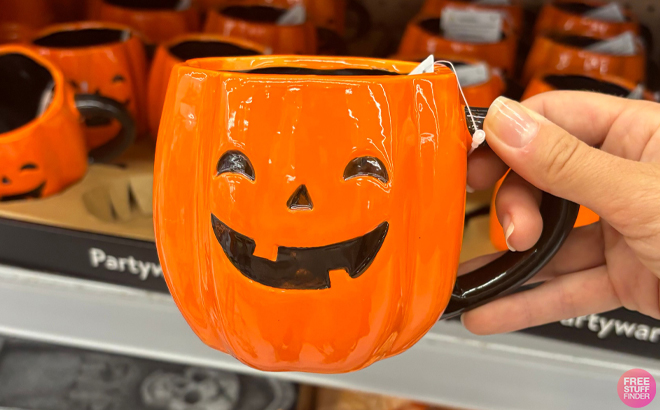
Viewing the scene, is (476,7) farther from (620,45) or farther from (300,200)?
(300,200)

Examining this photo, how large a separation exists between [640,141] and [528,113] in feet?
0.71

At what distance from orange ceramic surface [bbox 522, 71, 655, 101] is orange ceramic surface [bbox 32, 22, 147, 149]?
2.03 ft

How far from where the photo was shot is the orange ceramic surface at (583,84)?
73cm

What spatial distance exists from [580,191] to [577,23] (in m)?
0.75

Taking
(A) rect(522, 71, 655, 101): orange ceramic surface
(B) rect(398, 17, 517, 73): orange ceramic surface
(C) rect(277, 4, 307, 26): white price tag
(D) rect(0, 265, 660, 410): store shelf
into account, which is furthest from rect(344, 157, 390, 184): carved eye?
(C) rect(277, 4, 307, 26): white price tag

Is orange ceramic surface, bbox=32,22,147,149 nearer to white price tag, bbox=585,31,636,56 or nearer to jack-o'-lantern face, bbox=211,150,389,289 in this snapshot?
jack-o'-lantern face, bbox=211,150,389,289

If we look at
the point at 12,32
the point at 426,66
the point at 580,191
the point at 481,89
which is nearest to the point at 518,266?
the point at 580,191

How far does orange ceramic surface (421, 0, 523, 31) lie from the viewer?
1.05 m

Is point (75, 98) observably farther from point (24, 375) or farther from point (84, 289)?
point (24, 375)

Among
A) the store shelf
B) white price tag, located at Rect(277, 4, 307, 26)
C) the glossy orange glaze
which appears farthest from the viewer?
white price tag, located at Rect(277, 4, 307, 26)

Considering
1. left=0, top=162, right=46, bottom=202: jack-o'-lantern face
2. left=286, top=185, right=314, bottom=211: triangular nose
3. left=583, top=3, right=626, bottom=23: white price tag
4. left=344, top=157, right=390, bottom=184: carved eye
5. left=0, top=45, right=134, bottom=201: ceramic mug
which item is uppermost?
left=583, top=3, right=626, bottom=23: white price tag

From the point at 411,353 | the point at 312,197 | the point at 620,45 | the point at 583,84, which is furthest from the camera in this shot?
the point at 620,45

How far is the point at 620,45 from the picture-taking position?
0.88m

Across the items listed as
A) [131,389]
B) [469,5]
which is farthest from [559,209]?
[131,389]
